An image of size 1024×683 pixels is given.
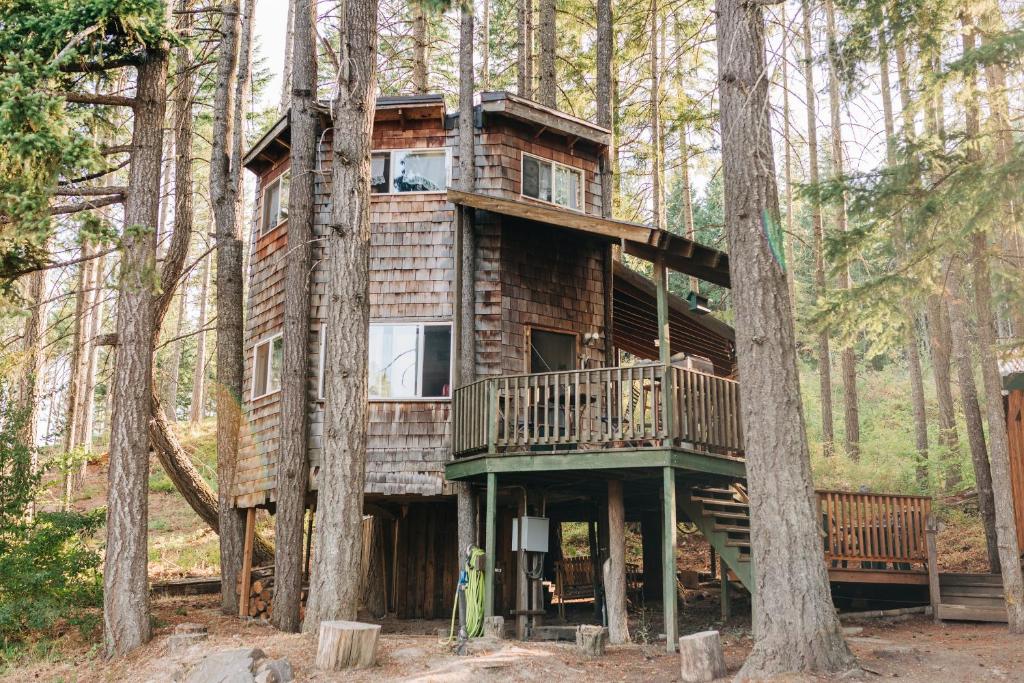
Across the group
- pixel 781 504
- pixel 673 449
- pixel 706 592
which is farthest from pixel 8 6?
pixel 706 592

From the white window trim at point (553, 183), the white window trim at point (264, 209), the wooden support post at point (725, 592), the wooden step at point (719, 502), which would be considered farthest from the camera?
the white window trim at point (264, 209)

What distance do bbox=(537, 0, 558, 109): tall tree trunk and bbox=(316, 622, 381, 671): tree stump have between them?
13001mm

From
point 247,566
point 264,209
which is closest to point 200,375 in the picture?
point 264,209

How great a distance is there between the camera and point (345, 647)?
9.36m

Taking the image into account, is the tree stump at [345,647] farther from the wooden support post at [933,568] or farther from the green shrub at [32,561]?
the wooden support post at [933,568]

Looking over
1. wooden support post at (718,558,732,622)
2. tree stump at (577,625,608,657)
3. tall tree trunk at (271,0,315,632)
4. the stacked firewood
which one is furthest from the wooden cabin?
tree stump at (577,625,608,657)

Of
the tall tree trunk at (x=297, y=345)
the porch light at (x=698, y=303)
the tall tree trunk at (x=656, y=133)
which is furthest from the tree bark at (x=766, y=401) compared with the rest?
the tall tree trunk at (x=656, y=133)

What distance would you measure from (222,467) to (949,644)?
11999mm

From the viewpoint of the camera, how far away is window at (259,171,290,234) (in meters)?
16.1

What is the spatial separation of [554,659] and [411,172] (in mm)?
8756

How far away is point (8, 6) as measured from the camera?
1184 cm

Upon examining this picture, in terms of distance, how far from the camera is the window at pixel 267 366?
15.2 metres

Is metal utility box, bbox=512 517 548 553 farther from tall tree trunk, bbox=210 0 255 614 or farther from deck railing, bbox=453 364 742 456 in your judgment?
tall tree trunk, bbox=210 0 255 614

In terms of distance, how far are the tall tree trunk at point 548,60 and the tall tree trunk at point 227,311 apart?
6523 mm
